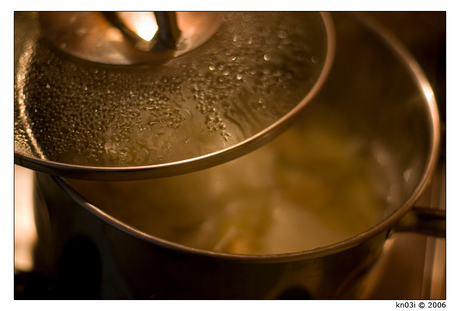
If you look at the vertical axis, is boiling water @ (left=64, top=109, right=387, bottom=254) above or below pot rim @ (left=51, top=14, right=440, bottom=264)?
above

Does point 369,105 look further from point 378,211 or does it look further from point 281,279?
point 281,279

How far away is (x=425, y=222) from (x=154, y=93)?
339 millimetres

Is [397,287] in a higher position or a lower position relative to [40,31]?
lower

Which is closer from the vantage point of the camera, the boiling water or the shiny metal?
the shiny metal

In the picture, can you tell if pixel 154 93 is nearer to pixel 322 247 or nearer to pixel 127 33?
pixel 127 33

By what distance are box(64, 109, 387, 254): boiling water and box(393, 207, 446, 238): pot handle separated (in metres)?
0.21

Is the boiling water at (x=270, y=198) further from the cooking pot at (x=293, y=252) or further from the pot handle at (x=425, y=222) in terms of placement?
the pot handle at (x=425, y=222)

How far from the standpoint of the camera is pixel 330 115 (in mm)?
741

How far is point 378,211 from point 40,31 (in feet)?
1.90

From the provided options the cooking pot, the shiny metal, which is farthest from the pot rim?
the shiny metal

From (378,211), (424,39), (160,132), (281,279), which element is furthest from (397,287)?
(424,39)

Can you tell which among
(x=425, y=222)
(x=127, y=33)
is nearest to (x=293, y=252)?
(x=425, y=222)

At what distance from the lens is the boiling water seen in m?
0.62

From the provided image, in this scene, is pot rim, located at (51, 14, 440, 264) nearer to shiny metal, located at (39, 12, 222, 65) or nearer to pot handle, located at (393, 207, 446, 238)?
pot handle, located at (393, 207, 446, 238)
